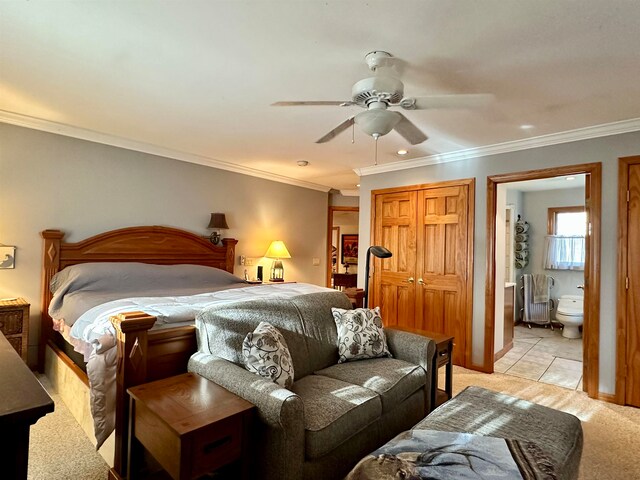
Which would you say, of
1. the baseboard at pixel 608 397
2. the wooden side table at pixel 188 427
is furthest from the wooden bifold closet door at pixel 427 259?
the wooden side table at pixel 188 427

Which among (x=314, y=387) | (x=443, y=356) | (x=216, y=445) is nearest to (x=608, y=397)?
(x=443, y=356)

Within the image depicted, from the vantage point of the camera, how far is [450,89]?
2.47m

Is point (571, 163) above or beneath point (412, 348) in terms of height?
above

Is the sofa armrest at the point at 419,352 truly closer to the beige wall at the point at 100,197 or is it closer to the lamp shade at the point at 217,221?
the lamp shade at the point at 217,221

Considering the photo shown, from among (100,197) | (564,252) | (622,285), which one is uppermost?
(100,197)

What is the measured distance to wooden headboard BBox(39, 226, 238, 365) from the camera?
3.36 m

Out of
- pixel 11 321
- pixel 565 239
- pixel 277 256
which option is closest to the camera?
pixel 11 321

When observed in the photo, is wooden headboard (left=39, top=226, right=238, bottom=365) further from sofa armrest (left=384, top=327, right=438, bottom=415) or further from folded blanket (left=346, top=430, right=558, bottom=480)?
folded blanket (left=346, top=430, right=558, bottom=480)

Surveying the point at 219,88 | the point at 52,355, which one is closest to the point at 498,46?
the point at 219,88

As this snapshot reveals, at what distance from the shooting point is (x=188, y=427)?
137cm

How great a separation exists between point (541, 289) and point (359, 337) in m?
5.05

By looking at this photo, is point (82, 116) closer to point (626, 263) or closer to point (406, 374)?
point (406, 374)

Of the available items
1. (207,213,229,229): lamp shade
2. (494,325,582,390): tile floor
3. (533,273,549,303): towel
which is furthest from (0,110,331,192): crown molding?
(533,273,549,303): towel

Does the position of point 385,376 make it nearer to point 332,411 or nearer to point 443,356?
point 332,411
